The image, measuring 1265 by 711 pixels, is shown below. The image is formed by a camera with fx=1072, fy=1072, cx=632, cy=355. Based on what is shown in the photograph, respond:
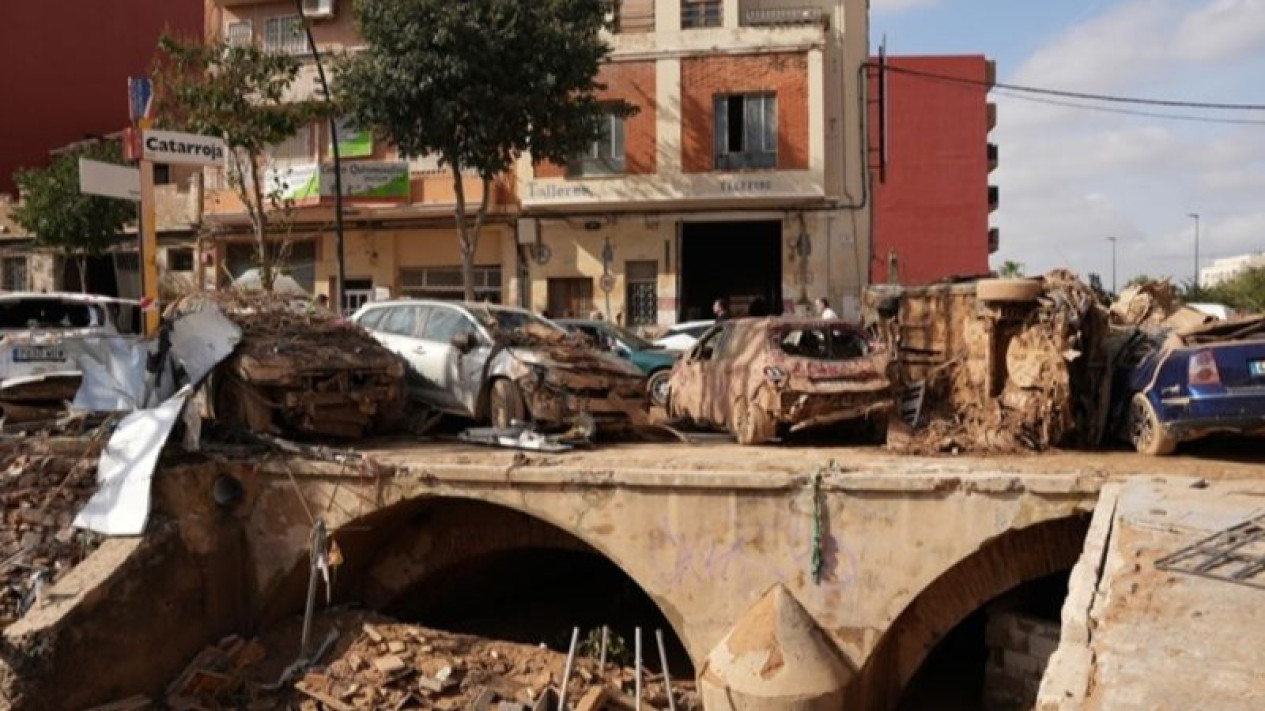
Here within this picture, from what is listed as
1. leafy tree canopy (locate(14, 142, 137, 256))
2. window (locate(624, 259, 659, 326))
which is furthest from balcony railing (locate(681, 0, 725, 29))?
leafy tree canopy (locate(14, 142, 137, 256))

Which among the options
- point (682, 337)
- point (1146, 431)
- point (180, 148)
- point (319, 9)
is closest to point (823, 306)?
point (682, 337)

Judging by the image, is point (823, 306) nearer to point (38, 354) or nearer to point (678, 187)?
point (678, 187)

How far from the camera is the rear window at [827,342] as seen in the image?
11.8 m

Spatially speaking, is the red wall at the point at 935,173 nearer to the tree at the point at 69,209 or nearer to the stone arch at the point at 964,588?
the tree at the point at 69,209

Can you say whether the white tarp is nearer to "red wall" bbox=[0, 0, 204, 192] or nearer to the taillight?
the taillight

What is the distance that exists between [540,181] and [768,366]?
14.5 meters

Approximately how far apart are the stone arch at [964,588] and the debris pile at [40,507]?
756cm

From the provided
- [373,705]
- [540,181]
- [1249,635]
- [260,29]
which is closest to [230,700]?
[373,705]

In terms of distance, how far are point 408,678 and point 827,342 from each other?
5638 millimetres

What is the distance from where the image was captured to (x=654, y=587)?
383 inches

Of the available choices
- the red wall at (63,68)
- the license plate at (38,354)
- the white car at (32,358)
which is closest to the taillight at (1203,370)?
the white car at (32,358)

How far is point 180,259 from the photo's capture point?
2903 cm

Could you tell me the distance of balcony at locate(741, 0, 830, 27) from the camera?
77.2 ft

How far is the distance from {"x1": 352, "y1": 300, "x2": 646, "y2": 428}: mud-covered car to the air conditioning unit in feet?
57.2
